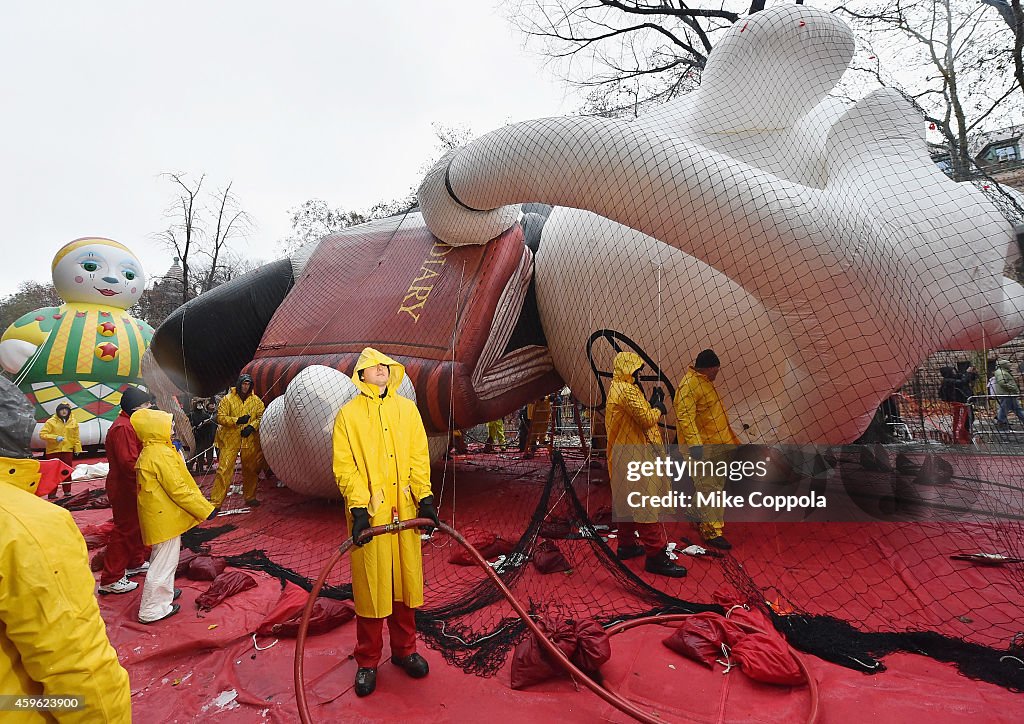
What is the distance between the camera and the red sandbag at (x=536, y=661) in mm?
2117

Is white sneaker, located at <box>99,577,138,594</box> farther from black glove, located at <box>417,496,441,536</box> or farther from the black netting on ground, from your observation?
black glove, located at <box>417,496,441,536</box>

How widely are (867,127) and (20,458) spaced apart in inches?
157

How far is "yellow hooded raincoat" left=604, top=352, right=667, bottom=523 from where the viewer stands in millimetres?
3336

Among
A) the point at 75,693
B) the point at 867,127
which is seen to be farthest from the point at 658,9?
the point at 75,693

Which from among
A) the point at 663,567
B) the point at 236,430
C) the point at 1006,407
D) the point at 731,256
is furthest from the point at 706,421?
the point at 1006,407

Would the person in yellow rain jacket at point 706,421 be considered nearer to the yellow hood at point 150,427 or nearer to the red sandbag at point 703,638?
the red sandbag at point 703,638

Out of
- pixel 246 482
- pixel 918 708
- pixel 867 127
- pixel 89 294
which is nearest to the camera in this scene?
pixel 918 708

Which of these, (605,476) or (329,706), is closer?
(329,706)

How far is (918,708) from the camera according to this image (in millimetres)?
1884

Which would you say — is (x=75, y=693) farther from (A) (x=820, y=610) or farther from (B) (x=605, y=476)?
(B) (x=605, y=476)

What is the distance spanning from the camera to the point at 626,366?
343cm

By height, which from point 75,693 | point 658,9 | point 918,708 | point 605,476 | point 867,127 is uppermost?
point 658,9

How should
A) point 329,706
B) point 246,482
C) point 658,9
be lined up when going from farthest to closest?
point 658,9
point 246,482
point 329,706

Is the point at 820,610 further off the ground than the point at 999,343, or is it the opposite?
the point at 999,343
